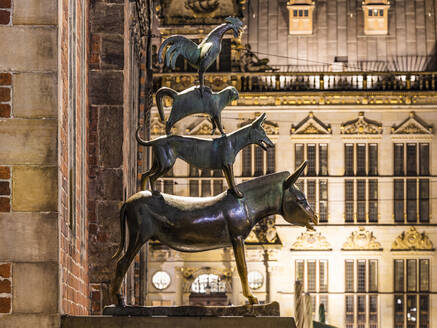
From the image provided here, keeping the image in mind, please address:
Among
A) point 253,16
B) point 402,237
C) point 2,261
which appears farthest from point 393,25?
point 2,261

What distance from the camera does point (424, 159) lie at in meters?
33.8

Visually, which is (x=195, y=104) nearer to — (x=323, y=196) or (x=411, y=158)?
(x=323, y=196)

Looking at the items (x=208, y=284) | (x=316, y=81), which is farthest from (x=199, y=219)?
(x=316, y=81)

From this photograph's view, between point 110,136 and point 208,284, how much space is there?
2236cm

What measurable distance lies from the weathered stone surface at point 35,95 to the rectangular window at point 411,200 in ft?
90.4

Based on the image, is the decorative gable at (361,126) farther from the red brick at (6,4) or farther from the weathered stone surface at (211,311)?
the weathered stone surface at (211,311)

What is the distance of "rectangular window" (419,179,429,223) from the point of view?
111ft

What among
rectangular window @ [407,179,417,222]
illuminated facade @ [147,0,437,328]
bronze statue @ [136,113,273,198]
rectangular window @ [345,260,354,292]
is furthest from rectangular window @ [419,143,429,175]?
bronze statue @ [136,113,273,198]

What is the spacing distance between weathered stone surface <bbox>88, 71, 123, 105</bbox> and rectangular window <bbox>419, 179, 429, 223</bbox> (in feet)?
75.5

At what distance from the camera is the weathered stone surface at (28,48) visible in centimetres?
702

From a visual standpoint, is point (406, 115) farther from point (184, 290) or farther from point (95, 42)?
point (95, 42)

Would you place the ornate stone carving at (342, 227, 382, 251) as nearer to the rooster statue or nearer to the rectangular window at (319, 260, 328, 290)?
the rectangular window at (319, 260, 328, 290)

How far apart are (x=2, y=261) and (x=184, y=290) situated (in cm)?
2664

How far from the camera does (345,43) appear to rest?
36281mm
